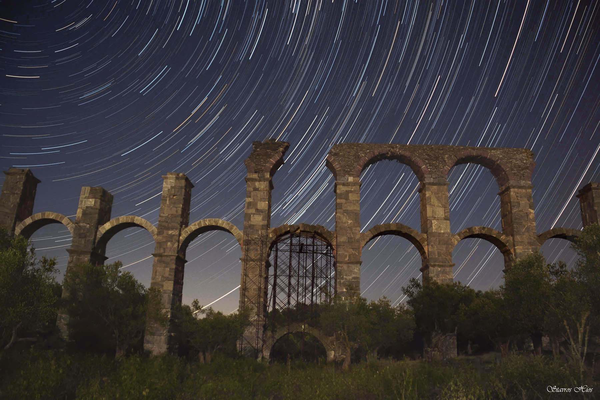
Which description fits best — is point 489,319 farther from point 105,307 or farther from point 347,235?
point 105,307

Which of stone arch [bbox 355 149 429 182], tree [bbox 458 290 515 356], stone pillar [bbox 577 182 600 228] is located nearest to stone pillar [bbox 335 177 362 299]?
stone arch [bbox 355 149 429 182]

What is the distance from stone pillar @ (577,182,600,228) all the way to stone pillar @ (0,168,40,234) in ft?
118


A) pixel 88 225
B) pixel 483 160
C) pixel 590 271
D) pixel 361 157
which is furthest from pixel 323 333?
pixel 88 225

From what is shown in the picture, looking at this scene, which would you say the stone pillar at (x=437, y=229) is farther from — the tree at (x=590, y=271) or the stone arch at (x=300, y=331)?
the tree at (x=590, y=271)

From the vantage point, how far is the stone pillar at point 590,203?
95.0 ft

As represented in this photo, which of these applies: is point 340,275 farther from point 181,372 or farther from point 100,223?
point 100,223

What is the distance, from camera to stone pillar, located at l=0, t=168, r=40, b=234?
29.7 metres

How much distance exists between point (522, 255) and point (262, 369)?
16.6 meters

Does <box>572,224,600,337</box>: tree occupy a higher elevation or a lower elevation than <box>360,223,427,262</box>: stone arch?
lower

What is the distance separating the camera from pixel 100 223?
2958cm

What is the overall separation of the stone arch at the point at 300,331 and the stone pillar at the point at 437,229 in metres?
6.94

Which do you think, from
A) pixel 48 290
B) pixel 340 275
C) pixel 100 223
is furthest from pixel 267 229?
pixel 48 290

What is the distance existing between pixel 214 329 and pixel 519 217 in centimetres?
1915

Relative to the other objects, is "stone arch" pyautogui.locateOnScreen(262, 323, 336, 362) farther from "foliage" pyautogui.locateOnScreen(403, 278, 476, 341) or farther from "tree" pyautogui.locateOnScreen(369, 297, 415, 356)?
"foliage" pyautogui.locateOnScreen(403, 278, 476, 341)
